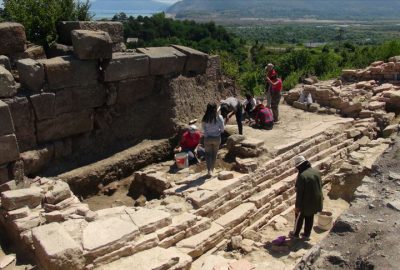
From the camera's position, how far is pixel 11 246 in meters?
7.08

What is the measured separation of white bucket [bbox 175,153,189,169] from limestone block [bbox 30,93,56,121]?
2.73 meters

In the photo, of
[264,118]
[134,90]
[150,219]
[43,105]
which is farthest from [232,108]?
[150,219]

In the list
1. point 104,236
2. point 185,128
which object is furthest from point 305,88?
point 104,236

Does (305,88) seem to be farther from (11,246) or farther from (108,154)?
(11,246)

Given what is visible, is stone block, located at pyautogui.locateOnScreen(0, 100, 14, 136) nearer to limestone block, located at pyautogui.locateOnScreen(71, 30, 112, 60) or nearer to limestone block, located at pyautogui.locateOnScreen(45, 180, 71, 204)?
limestone block, located at pyautogui.locateOnScreen(45, 180, 71, 204)

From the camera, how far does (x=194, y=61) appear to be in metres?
11.5

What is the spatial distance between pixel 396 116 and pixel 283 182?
6.05 meters

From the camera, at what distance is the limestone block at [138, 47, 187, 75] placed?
1045cm

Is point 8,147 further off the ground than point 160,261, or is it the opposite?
point 8,147

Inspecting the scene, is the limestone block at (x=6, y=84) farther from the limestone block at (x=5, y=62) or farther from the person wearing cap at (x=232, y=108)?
the person wearing cap at (x=232, y=108)

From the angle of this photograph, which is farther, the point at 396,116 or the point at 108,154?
the point at 396,116

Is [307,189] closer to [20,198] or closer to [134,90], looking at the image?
[20,198]

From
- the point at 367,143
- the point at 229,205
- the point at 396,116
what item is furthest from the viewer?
the point at 396,116

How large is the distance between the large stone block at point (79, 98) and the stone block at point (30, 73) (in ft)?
1.63
